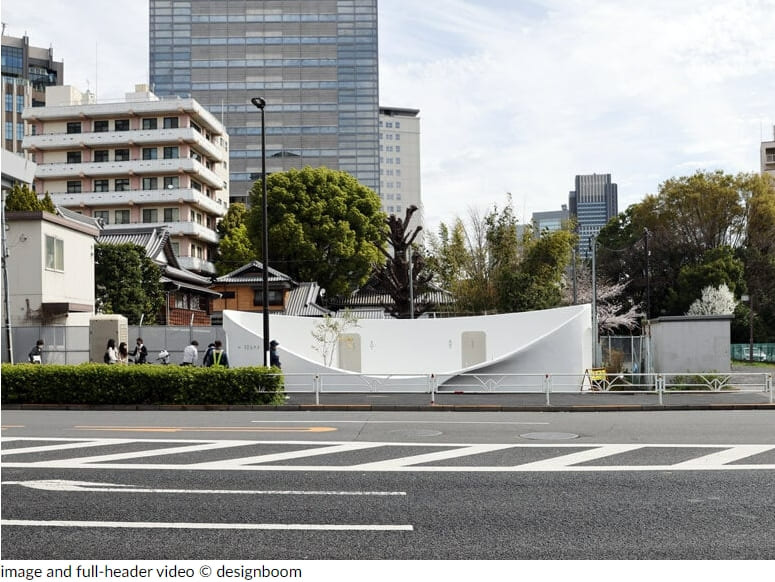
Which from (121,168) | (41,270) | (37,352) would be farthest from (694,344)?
(121,168)

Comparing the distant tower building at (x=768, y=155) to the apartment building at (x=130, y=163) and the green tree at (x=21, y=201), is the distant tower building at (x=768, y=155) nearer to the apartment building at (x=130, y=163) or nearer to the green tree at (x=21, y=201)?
the apartment building at (x=130, y=163)

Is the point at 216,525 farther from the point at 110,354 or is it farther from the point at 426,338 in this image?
the point at 426,338

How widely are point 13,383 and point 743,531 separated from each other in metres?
19.1

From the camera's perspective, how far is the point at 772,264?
58656mm

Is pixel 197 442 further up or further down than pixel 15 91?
further down

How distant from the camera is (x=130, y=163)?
70.2 m

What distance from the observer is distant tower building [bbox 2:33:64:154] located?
99.4 m

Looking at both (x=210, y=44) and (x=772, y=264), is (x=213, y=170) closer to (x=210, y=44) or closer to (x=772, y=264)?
(x=210, y=44)

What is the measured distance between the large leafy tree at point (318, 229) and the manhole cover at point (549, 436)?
45393mm

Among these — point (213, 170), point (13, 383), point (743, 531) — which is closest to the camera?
point (743, 531)

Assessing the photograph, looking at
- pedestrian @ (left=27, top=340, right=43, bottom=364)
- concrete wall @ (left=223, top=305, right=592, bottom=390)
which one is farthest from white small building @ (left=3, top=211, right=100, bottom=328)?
concrete wall @ (left=223, top=305, right=592, bottom=390)

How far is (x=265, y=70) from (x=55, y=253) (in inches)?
3457

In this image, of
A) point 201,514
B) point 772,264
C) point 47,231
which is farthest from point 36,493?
point 772,264

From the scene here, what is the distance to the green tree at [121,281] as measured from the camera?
4166 centimetres
